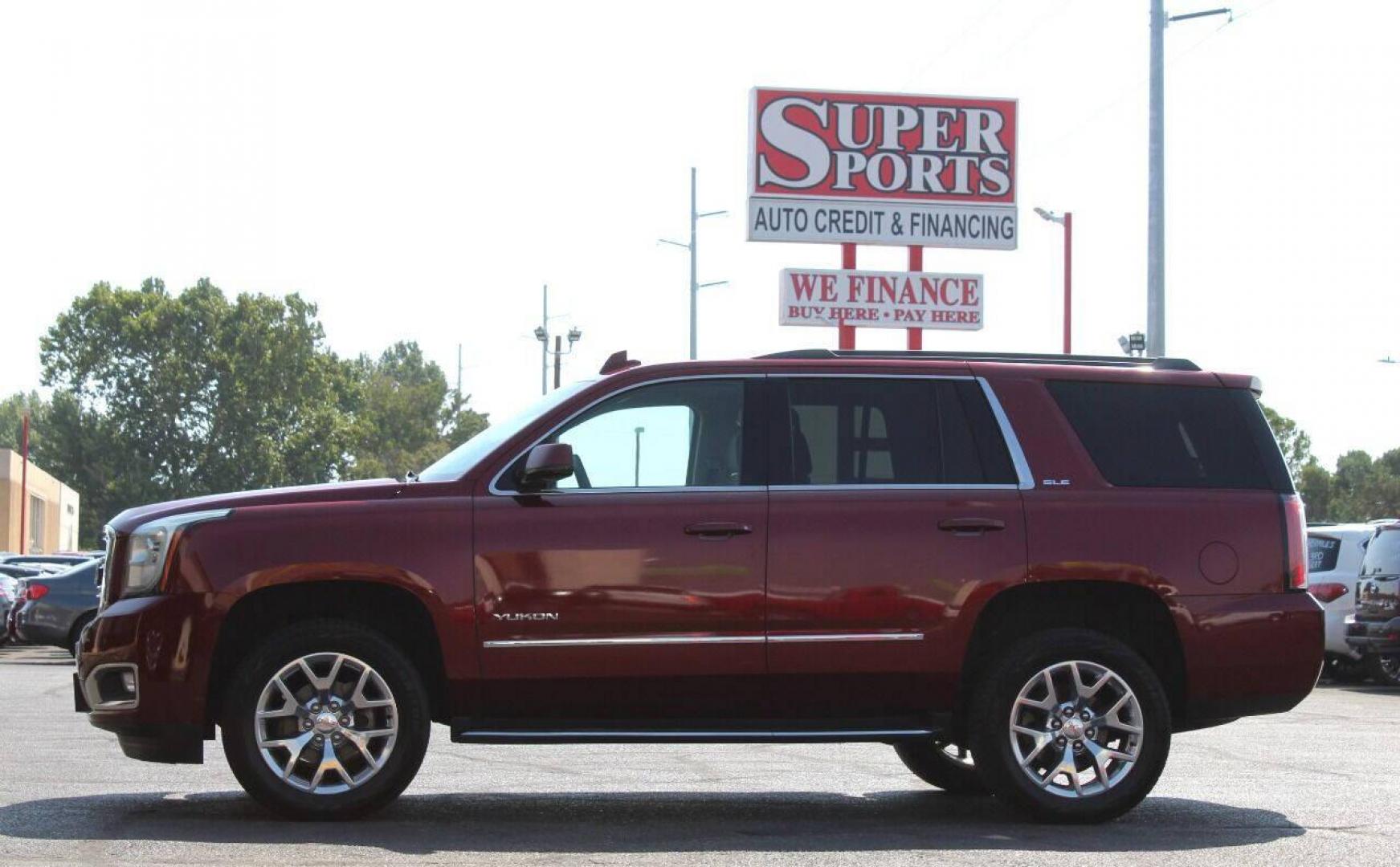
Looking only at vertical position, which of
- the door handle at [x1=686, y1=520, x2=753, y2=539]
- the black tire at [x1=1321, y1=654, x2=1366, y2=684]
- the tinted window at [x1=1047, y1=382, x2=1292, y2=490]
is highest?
the tinted window at [x1=1047, y1=382, x2=1292, y2=490]

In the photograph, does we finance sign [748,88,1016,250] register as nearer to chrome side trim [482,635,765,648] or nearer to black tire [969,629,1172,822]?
black tire [969,629,1172,822]

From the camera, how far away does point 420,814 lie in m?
8.55

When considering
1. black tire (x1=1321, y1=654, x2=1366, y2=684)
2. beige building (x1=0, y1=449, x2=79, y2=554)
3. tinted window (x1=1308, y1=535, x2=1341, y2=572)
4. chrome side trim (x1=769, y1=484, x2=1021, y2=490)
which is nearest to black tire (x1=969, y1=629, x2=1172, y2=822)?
chrome side trim (x1=769, y1=484, x2=1021, y2=490)

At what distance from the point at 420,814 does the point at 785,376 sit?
2.47 metres

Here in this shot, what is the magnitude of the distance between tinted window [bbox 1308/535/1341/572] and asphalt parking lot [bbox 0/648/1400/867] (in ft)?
30.3

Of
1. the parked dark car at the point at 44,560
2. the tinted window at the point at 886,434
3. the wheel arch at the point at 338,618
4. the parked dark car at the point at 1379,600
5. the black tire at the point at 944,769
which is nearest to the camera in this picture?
the wheel arch at the point at 338,618

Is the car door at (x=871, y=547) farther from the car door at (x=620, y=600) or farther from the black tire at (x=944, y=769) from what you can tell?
the black tire at (x=944, y=769)

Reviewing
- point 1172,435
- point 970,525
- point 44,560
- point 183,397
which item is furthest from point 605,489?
point 183,397

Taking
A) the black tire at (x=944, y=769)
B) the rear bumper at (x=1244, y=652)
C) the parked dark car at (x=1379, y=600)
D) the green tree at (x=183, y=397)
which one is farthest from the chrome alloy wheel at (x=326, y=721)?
the green tree at (x=183, y=397)

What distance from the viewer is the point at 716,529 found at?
8.27 meters

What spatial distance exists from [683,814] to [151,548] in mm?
2548

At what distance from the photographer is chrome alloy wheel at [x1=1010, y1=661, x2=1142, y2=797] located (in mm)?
8453

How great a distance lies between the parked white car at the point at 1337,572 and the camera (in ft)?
68.6

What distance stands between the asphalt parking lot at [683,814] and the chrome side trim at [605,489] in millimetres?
1383
